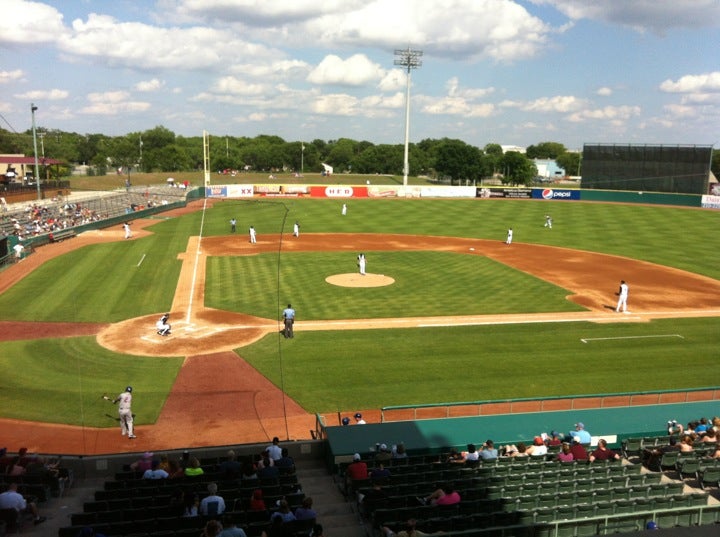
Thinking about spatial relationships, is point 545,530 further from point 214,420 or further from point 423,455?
point 214,420

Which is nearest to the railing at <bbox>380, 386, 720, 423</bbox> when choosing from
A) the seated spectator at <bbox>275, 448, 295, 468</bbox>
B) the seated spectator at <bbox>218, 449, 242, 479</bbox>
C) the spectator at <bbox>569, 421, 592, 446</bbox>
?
the spectator at <bbox>569, 421, 592, 446</bbox>

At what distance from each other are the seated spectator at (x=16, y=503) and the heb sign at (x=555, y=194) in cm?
8885

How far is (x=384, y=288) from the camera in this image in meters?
35.3

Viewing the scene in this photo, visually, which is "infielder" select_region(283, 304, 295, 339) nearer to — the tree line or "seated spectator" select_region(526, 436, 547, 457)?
"seated spectator" select_region(526, 436, 547, 457)

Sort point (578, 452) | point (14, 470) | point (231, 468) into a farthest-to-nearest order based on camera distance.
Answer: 1. point (578, 452)
2. point (14, 470)
3. point (231, 468)

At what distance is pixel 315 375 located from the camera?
21.7 m

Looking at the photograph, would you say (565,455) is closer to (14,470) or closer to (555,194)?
(14,470)

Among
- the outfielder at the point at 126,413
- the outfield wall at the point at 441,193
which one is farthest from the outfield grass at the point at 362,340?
the outfield wall at the point at 441,193

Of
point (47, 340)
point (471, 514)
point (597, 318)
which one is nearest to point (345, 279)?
point (597, 318)

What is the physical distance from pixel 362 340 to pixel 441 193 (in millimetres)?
70079

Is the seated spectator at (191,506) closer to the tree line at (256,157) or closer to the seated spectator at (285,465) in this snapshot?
the seated spectator at (285,465)

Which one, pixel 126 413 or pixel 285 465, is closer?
pixel 285 465

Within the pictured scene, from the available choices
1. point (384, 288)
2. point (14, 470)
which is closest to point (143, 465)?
point (14, 470)

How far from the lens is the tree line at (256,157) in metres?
131
